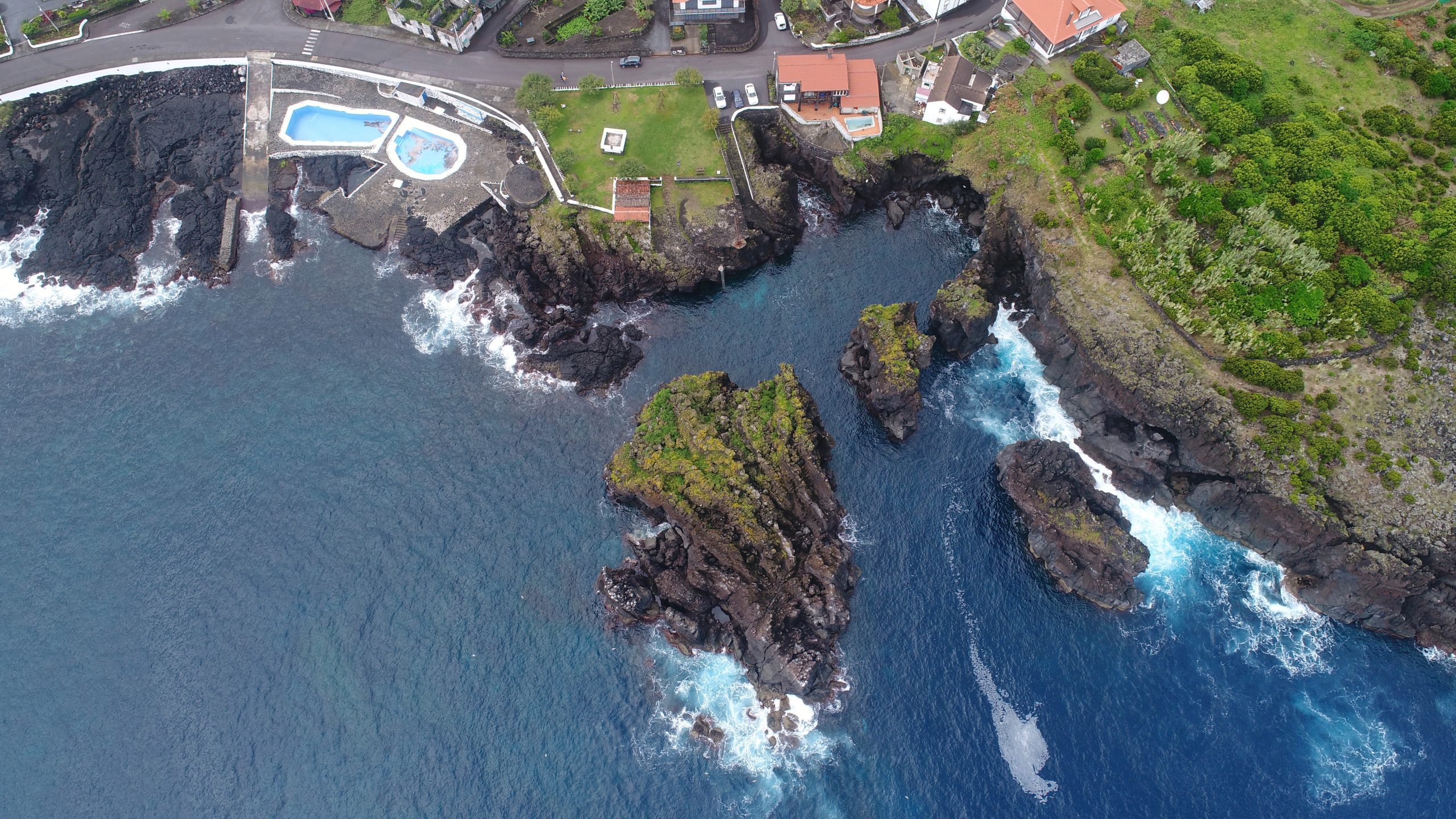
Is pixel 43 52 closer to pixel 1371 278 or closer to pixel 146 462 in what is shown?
pixel 146 462

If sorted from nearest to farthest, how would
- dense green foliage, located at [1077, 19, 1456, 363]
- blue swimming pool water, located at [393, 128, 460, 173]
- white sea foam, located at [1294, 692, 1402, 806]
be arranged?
white sea foam, located at [1294, 692, 1402, 806]
dense green foliage, located at [1077, 19, 1456, 363]
blue swimming pool water, located at [393, 128, 460, 173]

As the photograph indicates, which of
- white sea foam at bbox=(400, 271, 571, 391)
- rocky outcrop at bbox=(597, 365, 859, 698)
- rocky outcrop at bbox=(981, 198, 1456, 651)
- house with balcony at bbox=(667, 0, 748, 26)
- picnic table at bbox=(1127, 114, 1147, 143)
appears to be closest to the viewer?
rocky outcrop at bbox=(981, 198, 1456, 651)

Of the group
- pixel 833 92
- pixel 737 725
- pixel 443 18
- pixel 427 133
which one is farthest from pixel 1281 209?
pixel 443 18

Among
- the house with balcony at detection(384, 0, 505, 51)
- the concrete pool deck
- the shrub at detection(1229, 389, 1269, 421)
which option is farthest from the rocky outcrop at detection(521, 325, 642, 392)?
the shrub at detection(1229, 389, 1269, 421)

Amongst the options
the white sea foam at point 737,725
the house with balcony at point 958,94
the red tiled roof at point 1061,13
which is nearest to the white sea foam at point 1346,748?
the white sea foam at point 737,725

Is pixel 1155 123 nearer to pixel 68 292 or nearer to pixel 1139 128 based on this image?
pixel 1139 128

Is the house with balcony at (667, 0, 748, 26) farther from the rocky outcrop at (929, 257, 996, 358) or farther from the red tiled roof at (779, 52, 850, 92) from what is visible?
the rocky outcrop at (929, 257, 996, 358)

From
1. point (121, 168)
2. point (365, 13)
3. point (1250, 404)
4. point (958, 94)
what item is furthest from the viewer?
point (365, 13)
